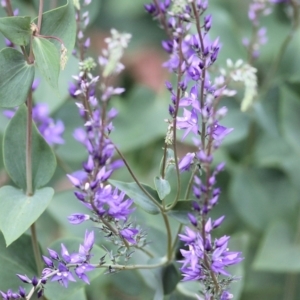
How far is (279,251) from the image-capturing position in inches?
36.6

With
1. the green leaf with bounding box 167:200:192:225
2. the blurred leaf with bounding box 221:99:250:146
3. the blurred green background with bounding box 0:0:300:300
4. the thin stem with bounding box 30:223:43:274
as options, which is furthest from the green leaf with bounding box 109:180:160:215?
the blurred leaf with bounding box 221:99:250:146

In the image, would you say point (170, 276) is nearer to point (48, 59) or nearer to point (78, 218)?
point (78, 218)

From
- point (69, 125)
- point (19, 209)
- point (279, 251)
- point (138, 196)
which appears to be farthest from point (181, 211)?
point (69, 125)

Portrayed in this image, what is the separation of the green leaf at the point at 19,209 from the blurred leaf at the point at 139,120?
0.43 m

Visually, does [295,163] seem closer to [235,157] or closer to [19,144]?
[235,157]

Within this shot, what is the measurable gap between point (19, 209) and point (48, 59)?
0.51 ft

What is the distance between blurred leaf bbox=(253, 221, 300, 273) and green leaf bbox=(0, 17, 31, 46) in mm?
497

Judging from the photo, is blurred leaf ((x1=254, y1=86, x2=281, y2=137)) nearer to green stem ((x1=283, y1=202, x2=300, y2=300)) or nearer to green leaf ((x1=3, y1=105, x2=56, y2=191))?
green stem ((x1=283, y1=202, x2=300, y2=300))

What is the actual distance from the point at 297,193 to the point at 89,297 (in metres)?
0.39

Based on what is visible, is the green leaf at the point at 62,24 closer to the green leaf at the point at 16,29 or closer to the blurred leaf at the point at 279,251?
the green leaf at the point at 16,29

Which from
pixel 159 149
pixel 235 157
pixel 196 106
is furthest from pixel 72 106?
pixel 196 106

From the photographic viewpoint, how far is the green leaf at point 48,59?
56 cm

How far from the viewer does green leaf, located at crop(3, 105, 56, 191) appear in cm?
66

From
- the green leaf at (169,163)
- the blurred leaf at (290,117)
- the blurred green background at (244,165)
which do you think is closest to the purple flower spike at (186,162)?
the green leaf at (169,163)
